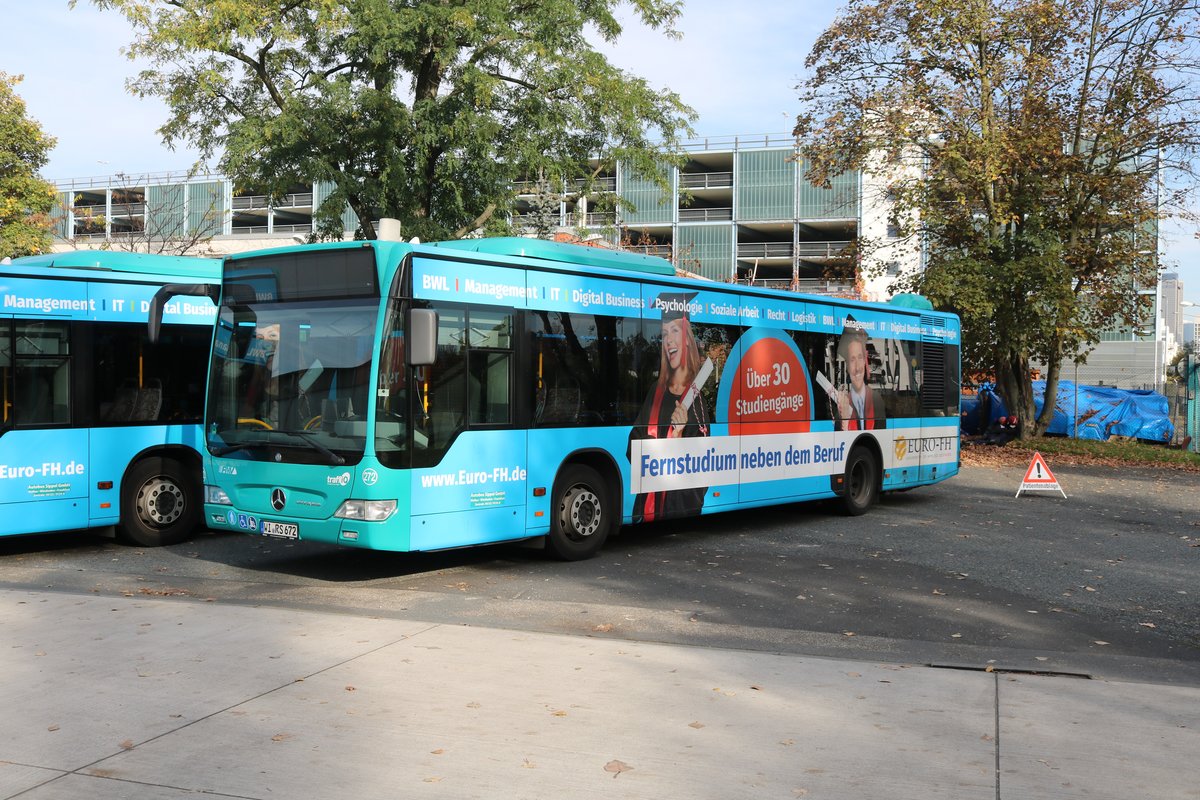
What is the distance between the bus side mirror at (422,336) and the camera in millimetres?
9016

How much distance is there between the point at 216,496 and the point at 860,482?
903cm

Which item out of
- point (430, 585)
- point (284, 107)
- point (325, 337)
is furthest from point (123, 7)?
point (430, 585)

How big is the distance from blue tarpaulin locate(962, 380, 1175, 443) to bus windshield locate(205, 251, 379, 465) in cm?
2374

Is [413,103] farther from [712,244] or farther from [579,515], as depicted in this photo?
[712,244]

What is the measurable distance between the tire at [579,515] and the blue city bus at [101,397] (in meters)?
4.35

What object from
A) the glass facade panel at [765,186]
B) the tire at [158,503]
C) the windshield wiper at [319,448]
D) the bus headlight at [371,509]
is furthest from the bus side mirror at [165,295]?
the glass facade panel at [765,186]

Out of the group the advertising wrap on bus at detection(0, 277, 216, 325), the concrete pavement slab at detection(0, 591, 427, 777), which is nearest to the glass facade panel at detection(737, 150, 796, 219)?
the advertising wrap on bus at detection(0, 277, 216, 325)

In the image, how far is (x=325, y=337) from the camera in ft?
31.2

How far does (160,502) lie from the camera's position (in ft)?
39.5

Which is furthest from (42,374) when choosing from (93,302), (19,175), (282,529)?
(19,175)

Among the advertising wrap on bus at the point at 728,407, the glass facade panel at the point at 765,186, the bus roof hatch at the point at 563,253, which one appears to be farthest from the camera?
the glass facade panel at the point at 765,186

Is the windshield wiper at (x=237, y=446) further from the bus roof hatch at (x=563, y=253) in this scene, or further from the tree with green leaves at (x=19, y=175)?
the tree with green leaves at (x=19, y=175)

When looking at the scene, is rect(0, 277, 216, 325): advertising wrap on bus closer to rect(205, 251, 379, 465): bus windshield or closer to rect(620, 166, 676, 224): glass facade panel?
rect(205, 251, 379, 465): bus windshield

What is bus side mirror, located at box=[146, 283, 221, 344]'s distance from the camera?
1098cm
